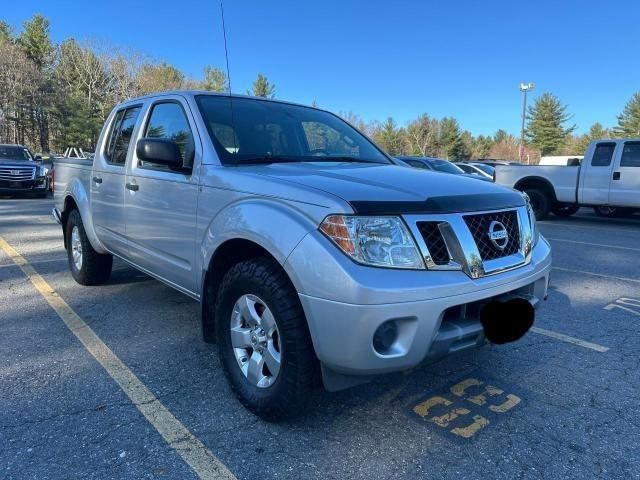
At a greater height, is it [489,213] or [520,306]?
[489,213]

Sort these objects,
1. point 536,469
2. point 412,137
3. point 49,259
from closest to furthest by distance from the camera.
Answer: point 536,469 → point 49,259 → point 412,137

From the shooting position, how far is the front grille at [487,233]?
251 cm

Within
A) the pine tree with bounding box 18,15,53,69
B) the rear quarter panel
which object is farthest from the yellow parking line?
the pine tree with bounding box 18,15,53,69

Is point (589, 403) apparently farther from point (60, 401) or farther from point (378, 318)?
point (60, 401)

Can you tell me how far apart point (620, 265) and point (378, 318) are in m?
6.16

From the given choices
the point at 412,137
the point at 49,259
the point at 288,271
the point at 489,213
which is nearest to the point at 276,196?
the point at 288,271

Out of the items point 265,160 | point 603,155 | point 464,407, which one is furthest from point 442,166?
point 464,407

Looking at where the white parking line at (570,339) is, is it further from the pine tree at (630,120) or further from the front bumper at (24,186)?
the pine tree at (630,120)

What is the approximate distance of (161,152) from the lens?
3121 mm

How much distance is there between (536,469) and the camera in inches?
92.4

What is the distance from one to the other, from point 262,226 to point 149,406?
126cm

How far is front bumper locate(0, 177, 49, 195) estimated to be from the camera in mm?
15743

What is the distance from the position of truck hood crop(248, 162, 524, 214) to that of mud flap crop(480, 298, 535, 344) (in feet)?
1.63

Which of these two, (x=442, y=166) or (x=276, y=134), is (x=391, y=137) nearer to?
(x=442, y=166)
